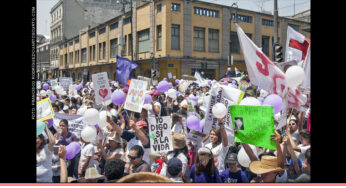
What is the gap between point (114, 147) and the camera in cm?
498

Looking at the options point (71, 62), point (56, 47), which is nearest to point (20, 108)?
point (71, 62)

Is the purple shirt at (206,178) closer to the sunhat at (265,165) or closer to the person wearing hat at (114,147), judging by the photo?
the sunhat at (265,165)

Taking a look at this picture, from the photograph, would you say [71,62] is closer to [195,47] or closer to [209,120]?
[195,47]

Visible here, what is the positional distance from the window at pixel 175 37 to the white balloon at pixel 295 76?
25538 mm

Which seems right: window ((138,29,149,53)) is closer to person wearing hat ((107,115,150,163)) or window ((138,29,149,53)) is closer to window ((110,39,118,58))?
window ((110,39,118,58))

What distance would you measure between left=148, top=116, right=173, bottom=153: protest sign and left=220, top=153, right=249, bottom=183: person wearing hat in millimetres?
994

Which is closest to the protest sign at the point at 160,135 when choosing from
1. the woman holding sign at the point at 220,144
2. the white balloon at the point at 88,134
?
the woman holding sign at the point at 220,144

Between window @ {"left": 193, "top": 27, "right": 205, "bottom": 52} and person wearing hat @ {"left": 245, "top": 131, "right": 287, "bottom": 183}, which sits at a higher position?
window @ {"left": 193, "top": 27, "right": 205, "bottom": 52}

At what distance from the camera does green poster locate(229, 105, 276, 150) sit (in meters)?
3.79

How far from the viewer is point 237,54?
111 feet

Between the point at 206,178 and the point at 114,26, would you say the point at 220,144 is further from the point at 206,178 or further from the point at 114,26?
the point at 114,26

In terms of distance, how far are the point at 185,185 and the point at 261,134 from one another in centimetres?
108

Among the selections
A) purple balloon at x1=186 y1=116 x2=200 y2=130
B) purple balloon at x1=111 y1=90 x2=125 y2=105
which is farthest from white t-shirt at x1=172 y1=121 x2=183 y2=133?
purple balloon at x1=111 y1=90 x2=125 y2=105

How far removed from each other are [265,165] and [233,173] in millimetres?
428
